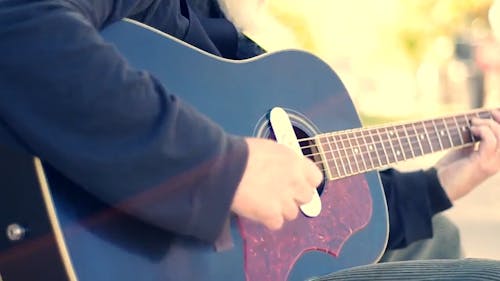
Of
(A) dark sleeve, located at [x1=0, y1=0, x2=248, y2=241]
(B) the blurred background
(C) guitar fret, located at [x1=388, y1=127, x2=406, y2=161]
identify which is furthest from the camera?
(B) the blurred background

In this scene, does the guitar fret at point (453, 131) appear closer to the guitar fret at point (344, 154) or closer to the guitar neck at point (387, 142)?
the guitar neck at point (387, 142)

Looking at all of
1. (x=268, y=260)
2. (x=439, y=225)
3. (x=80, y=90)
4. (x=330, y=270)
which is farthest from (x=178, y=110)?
(x=439, y=225)

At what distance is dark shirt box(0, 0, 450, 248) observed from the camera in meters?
0.55

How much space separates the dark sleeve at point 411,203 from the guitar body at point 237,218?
0.09 meters

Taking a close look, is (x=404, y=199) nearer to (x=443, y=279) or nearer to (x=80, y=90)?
(x=443, y=279)

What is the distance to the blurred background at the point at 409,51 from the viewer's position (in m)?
2.10

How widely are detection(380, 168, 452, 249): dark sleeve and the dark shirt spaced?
494 millimetres

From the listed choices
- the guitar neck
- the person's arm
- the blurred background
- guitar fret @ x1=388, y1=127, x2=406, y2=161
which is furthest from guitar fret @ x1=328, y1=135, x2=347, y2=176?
the blurred background

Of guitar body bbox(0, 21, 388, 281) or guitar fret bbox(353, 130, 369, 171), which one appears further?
guitar fret bbox(353, 130, 369, 171)

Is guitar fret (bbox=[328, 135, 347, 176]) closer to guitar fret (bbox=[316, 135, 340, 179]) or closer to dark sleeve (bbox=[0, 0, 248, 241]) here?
guitar fret (bbox=[316, 135, 340, 179])

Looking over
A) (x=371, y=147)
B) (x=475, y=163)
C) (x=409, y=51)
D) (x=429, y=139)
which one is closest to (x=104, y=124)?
(x=371, y=147)

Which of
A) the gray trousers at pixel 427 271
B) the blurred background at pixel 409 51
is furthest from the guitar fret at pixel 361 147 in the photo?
the blurred background at pixel 409 51

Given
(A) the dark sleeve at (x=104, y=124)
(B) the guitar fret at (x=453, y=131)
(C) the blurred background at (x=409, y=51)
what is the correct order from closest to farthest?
(A) the dark sleeve at (x=104, y=124) < (B) the guitar fret at (x=453, y=131) < (C) the blurred background at (x=409, y=51)

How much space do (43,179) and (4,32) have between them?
11 cm
